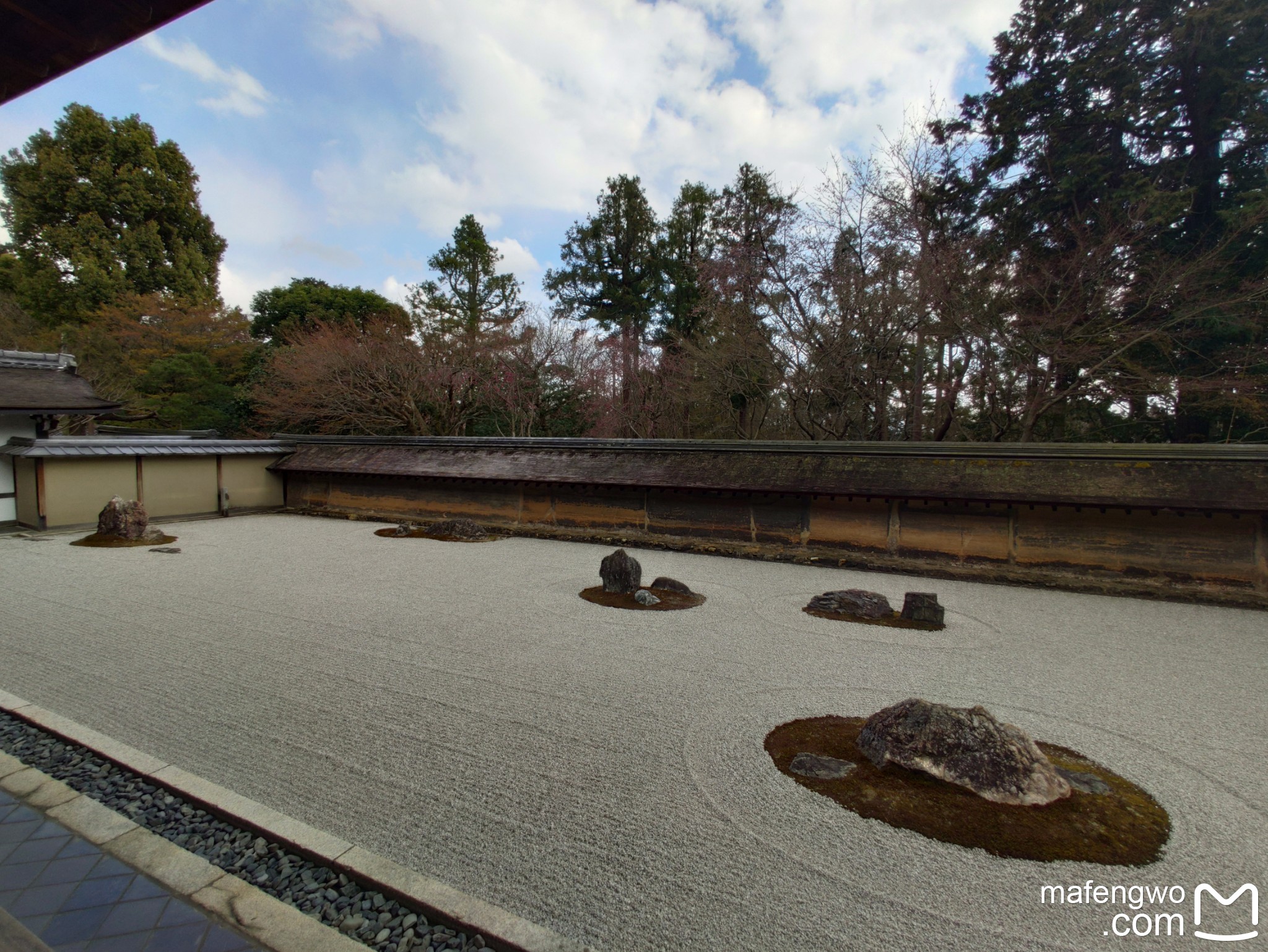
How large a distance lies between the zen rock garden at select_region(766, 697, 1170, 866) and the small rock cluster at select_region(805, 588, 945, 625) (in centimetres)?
223

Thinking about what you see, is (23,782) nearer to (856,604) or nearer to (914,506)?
(856,604)

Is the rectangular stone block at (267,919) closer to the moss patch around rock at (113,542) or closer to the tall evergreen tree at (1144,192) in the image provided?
the moss patch around rock at (113,542)

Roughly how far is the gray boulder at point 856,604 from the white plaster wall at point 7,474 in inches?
518

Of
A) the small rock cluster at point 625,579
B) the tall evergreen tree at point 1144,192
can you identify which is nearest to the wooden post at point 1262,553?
the tall evergreen tree at point 1144,192

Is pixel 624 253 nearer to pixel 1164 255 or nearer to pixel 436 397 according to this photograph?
pixel 436 397

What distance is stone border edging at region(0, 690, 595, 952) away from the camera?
1.78 meters

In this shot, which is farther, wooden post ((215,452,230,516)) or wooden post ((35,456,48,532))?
wooden post ((215,452,230,516))

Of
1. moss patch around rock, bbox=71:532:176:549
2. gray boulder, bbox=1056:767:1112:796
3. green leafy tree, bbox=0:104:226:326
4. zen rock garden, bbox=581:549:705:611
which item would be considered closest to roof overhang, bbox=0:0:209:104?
→ gray boulder, bbox=1056:767:1112:796

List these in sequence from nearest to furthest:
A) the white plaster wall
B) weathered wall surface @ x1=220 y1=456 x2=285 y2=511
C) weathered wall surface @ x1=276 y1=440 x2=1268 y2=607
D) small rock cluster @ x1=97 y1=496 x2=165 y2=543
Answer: weathered wall surface @ x1=276 y1=440 x2=1268 y2=607 → small rock cluster @ x1=97 y1=496 x2=165 y2=543 → the white plaster wall → weathered wall surface @ x1=220 y1=456 x2=285 y2=511

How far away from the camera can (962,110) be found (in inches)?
514

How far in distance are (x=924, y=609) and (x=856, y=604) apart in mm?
573

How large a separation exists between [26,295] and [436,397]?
15.3 meters

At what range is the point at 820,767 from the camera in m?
2.74

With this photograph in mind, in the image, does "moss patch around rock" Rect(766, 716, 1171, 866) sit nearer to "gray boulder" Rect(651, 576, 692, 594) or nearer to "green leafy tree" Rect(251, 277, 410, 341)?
"gray boulder" Rect(651, 576, 692, 594)
